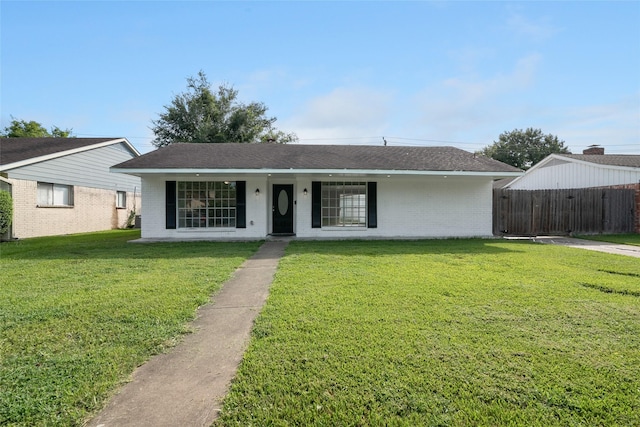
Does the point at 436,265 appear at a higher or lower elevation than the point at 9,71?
lower

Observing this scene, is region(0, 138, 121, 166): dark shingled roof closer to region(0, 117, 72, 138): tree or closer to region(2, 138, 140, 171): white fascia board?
region(2, 138, 140, 171): white fascia board

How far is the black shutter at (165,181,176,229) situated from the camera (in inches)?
450

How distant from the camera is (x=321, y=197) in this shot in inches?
473

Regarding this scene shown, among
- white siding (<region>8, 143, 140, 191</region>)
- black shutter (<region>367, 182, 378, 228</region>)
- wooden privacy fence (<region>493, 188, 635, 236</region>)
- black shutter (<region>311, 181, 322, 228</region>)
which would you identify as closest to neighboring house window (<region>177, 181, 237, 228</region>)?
black shutter (<region>311, 181, 322, 228</region>)

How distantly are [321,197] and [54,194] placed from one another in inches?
461

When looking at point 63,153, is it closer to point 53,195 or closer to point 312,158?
point 53,195

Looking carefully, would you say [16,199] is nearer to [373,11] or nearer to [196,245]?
[196,245]

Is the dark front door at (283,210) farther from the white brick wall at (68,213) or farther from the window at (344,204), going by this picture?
the white brick wall at (68,213)

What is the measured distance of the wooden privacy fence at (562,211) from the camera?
42.8ft

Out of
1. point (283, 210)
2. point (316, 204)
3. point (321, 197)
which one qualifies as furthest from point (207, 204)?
point (321, 197)

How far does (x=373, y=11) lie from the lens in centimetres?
1033

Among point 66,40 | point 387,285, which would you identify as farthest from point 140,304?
point 66,40

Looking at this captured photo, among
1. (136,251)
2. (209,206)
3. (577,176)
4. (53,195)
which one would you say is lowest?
(136,251)

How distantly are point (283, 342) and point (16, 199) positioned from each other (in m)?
14.5
